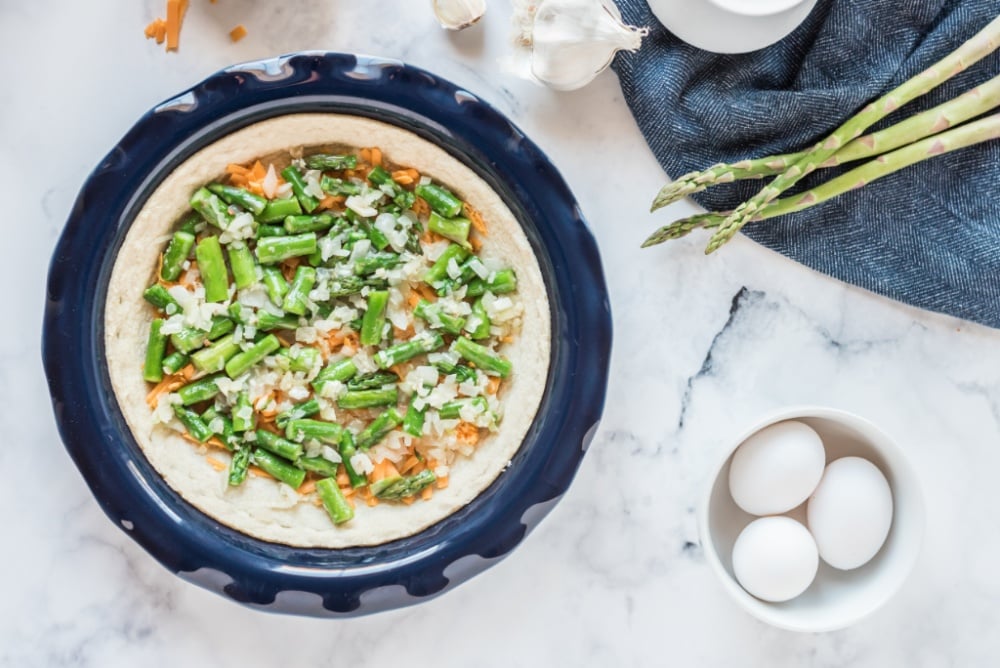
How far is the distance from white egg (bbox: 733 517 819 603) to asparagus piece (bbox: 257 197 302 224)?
3.20 feet

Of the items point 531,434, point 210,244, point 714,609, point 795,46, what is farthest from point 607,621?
point 795,46

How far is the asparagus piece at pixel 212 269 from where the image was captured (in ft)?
5.30

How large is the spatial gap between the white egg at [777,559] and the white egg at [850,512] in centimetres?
4

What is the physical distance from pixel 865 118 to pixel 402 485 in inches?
40.6

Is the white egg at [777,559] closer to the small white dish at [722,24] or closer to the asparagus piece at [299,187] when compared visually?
the small white dish at [722,24]

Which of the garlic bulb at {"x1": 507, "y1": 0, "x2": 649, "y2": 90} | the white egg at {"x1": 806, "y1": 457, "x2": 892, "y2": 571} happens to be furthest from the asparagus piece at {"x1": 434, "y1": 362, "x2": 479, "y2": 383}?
the white egg at {"x1": 806, "y1": 457, "x2": 892, "y2": 571}

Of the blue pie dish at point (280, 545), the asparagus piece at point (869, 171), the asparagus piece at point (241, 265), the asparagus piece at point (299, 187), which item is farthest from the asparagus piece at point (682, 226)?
the asparagus piece at point (241, 265)

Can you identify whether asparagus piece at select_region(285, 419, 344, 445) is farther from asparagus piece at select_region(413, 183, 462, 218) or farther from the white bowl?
the white bowl

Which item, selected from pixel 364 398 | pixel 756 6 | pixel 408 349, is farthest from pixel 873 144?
pixel 364 398

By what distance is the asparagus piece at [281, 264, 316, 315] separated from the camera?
1.63 metres

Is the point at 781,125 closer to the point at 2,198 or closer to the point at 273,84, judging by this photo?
the point at 273,84

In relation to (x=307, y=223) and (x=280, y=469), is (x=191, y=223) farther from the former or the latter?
(x=280, y=469)

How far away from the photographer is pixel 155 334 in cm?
161

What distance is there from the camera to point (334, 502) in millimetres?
1631
